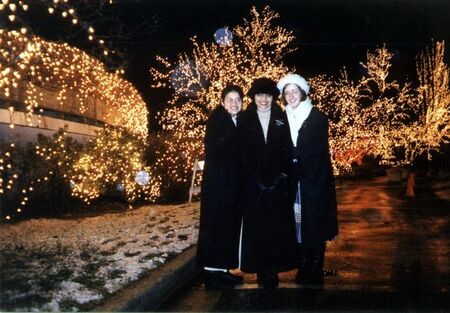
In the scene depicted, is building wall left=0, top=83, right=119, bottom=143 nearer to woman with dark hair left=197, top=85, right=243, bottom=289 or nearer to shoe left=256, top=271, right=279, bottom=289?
woman with dark hair left=197, top=85, right=243, bottom=289

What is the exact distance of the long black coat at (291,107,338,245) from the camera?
558cm

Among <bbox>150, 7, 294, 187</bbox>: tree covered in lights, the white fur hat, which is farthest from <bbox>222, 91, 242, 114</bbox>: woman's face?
<bbox>150, 7, 294, 187</bbox>: tree covered in lights

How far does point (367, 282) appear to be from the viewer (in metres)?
5.59

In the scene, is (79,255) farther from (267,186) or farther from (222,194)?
(267,186)

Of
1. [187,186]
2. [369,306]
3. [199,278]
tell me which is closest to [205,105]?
[187,186]

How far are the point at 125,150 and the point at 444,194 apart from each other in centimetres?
908

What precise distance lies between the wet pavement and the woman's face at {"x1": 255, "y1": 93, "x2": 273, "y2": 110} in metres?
1.76

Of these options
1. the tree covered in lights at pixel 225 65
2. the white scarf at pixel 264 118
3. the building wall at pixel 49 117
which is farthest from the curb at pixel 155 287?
the tree covered in lights at pixel 225 65

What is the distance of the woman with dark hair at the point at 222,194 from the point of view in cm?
554

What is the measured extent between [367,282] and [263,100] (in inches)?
80.7

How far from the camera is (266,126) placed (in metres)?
5.54

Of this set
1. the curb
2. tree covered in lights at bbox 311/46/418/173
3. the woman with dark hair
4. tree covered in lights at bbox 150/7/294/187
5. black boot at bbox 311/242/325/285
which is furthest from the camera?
tree covered in lights at bbox 311/46/418/173

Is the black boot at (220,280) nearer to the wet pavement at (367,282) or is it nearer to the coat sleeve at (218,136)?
the wet pavement at (367,282)

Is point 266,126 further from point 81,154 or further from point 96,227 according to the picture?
point 81,154
